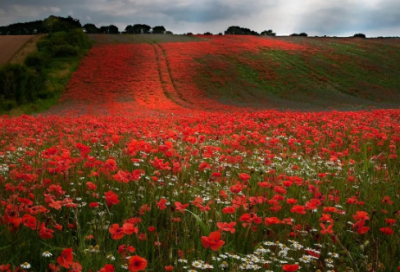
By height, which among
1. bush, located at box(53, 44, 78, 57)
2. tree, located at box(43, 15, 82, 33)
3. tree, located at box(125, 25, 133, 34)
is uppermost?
tree, located at box(125, 25, 133, 34)

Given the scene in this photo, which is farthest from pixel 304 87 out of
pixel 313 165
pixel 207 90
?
pixel 313 165

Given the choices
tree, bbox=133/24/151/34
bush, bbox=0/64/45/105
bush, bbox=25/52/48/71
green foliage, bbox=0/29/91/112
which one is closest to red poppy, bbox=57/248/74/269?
green foliage, bbox=0/29/91/112

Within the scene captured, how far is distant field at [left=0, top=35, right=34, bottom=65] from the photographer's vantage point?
38.9m

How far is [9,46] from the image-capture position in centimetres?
4422

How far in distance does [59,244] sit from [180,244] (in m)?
1.01

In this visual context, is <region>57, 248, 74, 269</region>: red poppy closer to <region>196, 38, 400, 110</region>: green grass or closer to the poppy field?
the poppy field

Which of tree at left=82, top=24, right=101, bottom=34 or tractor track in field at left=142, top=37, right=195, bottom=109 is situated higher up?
tree at left=82, top=24, right=101, bottom=34

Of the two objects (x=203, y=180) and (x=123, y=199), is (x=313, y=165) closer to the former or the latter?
(x=203, y=180)

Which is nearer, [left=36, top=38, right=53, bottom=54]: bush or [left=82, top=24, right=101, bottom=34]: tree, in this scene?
[left=36, top=38, right=53, bottom=54]: bush

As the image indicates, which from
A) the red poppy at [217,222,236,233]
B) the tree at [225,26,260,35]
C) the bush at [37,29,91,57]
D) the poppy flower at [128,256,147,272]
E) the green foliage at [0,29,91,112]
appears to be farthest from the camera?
the tree at [225,26,260,35]

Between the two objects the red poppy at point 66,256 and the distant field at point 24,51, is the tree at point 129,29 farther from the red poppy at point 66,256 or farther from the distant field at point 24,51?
the red poppy at point 66,256

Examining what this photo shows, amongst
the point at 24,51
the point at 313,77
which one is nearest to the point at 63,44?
the point at 24,51

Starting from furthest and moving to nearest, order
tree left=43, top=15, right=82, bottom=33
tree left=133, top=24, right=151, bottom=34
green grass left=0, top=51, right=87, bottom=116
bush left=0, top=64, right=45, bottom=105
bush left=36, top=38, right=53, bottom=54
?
1. tree left=133, top=24, right=151, bottom=34
2. tree left=43, top=15, right=82, bottom=33
3. bush left=36, top=38, right=53, bottom=54
4. bush left=0, top=64, right=45, bottom=105
5. green grass left=0, top=51, right=87, bottom=116

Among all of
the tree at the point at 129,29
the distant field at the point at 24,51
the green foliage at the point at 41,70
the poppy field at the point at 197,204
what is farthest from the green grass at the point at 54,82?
the tree at the point at 129,29
